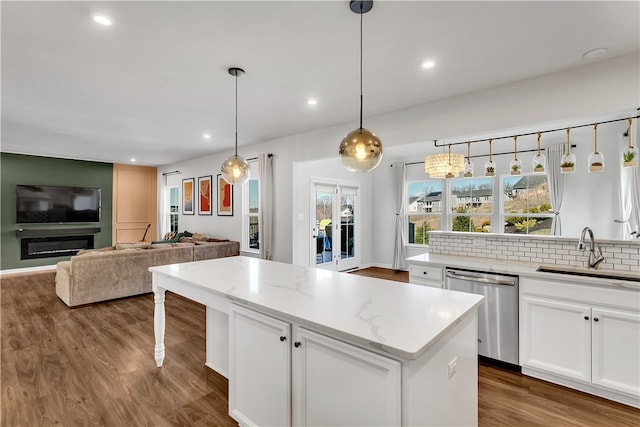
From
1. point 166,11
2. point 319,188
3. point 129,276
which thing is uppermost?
point 166,11

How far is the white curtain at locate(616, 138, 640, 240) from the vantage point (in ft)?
11.5

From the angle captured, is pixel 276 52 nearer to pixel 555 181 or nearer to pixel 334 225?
pixel 334 225

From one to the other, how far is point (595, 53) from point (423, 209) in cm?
465

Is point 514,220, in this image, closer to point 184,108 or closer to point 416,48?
point 416,48

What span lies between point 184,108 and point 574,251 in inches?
174

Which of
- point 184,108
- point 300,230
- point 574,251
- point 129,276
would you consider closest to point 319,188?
point 300,230

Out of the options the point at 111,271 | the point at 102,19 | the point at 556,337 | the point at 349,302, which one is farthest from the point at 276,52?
the point at 111,271

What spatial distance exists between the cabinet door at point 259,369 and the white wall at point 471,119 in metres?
2.89

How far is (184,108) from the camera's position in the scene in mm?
3727

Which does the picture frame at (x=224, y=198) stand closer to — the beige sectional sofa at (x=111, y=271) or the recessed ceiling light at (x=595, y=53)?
the beige sectional sofa at (x=111, y=271)

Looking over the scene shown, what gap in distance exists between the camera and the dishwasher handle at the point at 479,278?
2.63m

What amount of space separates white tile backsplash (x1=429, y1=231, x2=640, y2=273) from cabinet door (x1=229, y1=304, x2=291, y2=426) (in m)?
2.56

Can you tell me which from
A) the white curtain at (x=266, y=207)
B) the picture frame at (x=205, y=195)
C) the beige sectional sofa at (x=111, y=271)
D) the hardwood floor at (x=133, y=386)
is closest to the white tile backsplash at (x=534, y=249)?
the hardwood floor at (x=133, y=386)

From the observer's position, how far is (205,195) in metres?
6.96
